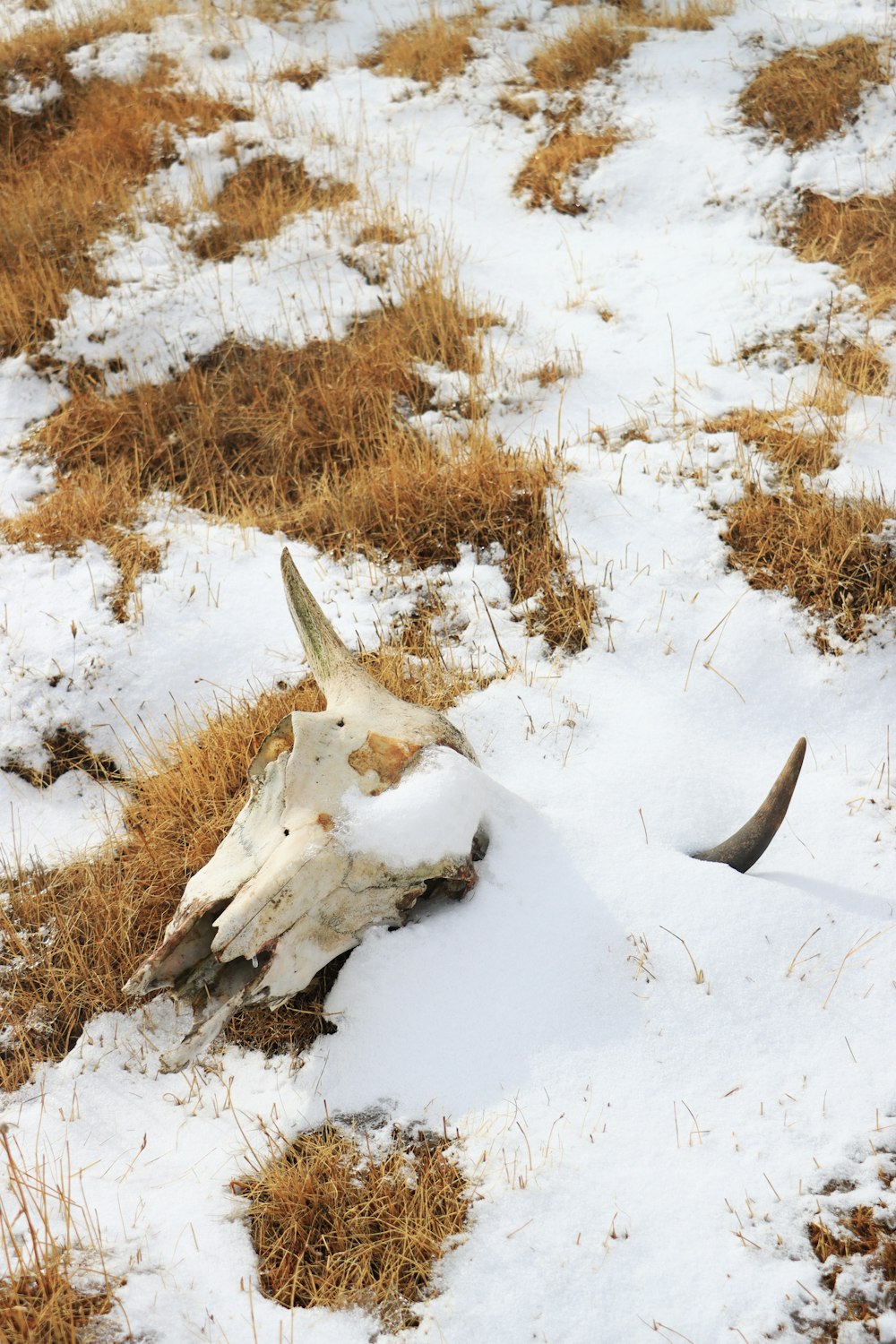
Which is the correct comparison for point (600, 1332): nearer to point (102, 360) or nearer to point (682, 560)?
point (682, 560)

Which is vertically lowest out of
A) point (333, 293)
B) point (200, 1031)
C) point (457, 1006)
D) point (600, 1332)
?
point (600, 1332)

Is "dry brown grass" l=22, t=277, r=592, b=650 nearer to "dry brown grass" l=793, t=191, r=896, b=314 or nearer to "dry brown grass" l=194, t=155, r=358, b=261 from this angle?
"dry brown grass" l=194, t=155, r=358, b=261

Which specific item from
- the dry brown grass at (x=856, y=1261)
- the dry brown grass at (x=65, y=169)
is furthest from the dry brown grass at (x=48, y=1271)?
the dry brown grass at (x=65, y=169)

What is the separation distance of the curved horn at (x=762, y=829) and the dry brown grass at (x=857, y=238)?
3.14m

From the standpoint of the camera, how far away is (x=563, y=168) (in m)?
6.18

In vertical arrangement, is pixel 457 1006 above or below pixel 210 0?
below

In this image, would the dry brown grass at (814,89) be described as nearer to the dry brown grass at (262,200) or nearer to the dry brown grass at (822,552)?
the dry brown grass at (262,200)

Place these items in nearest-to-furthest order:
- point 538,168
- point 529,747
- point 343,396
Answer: point 529,747
point 343,396
point 538,168

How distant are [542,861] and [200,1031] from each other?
112 cm

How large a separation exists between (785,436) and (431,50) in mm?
5355

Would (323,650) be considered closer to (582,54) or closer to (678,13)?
(582,54)

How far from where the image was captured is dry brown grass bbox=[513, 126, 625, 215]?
6055 millimetres

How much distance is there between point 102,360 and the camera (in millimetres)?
Answer: 5266

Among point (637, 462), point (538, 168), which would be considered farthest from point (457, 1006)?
point (538, 168)
